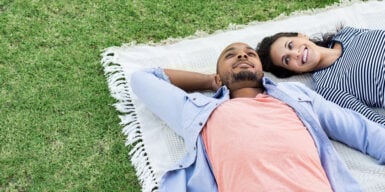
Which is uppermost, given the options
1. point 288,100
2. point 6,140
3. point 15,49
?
point 288,100

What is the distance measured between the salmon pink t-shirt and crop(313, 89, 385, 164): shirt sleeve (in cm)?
20

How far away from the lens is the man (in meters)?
2.60

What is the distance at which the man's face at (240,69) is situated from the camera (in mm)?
3033

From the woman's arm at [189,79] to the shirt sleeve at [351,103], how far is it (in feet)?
2.18

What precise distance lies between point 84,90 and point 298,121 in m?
1.37

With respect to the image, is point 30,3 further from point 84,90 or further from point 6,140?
point 6,140

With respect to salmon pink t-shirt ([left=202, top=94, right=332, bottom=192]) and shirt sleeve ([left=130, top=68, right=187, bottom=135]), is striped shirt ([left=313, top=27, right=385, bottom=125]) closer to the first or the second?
salmon pink t-shirt ([left=202, top=94, right=332, bottom=192])

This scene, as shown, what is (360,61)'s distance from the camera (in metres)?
3.26

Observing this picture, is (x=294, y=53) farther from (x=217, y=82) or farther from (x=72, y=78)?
(x=72, y=78)

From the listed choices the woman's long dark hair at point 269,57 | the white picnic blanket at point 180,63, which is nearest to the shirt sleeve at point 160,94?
the white picnic blanket at point 180,63

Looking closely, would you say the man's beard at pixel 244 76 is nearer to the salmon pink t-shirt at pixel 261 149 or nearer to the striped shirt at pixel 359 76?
the salmon pink t-shirt at pixel 261 149

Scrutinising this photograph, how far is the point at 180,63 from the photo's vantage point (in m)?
3.58

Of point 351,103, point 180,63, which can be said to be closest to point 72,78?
point 180,63

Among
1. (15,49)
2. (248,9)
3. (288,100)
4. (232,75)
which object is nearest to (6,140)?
(15,49)
